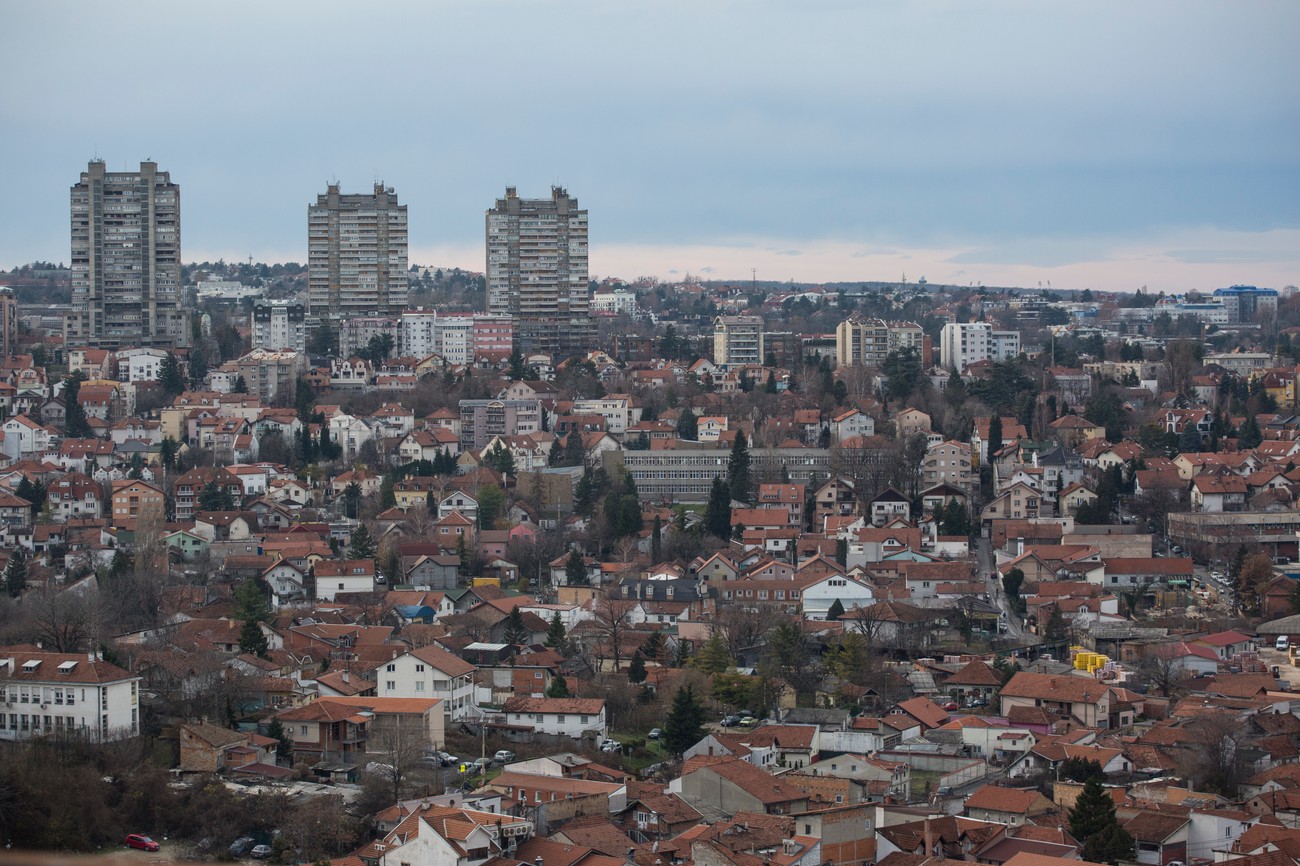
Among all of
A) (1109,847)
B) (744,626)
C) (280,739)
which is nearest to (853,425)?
(744,626)

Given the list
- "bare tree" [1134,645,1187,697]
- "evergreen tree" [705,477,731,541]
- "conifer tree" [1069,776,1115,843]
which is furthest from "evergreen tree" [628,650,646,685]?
"evergreen tree" [705,477,731,541]

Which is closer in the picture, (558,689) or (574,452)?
(558,689)

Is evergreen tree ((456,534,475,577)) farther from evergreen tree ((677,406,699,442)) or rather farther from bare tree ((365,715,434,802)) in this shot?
bare tree ((365,715,434,802))

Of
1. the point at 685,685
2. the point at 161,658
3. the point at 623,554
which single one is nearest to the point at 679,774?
the point at 685,685

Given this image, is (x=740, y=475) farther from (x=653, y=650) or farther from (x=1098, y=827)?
(x=1098, y=827)

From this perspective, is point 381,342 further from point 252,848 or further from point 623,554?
point 252,848

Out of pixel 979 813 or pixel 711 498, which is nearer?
pixel 979 813
